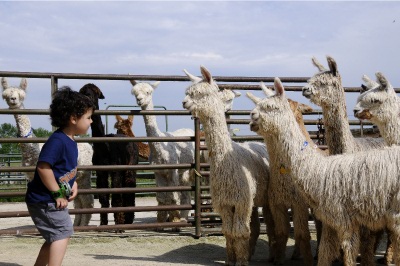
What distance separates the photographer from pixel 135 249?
736cm

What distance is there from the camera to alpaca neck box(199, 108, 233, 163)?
259 inches

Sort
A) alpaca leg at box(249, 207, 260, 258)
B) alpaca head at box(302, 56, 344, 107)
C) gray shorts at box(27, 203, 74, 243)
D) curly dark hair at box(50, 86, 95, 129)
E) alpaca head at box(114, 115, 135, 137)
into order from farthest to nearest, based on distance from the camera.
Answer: alpaca head at box(114, 115, 135, 137) < alpaca leg at box(249, 207, 260, 258) < alpaca head at box(302, 56, 344, 107) < curly dark hair at box(50, 86, 95, 129) < gray shorts at box(27, 203, 74, 243)

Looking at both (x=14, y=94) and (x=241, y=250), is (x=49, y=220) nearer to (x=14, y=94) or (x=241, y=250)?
(x=241, y=250)

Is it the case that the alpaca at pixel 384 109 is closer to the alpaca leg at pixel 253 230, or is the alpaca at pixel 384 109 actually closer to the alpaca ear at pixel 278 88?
the alpaca ear at pixel 278 88

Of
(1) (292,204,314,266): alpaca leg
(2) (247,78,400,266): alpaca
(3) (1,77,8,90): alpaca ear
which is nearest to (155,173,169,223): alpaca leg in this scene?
(3) (1,77,8,90): alpaca ear

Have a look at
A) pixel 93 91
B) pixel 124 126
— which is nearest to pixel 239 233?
pixel 93 91

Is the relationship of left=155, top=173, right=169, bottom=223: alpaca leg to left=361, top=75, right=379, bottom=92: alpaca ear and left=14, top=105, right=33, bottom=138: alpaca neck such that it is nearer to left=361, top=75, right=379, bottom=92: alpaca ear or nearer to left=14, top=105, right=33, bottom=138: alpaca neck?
left=14, top=105, right=33, bottom=138: alpaca neck

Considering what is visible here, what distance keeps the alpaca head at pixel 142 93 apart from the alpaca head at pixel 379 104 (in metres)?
3.55

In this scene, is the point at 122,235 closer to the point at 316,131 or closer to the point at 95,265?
the point at 95,265

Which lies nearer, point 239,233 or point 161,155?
point 239,233

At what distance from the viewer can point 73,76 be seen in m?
7.91

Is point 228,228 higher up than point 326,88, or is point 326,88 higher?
point 326,88

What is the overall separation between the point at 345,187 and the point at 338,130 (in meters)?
1.18

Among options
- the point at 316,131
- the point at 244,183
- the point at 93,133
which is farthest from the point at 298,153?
the point at 93,133
